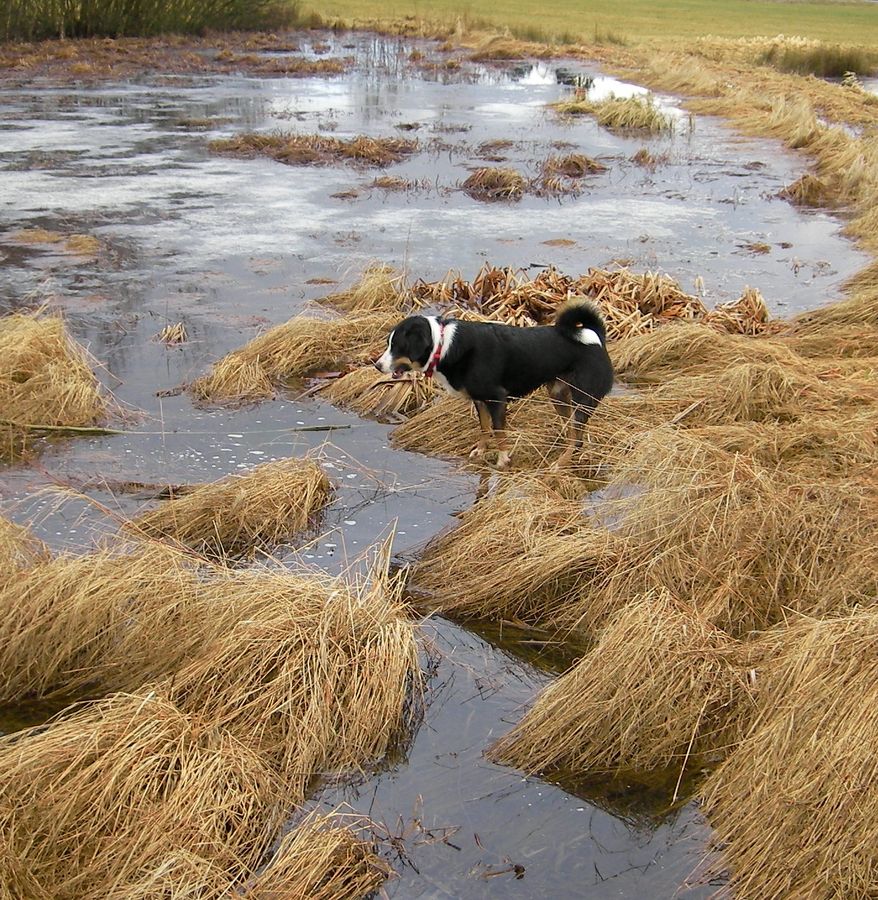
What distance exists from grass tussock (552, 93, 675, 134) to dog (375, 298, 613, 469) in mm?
14823

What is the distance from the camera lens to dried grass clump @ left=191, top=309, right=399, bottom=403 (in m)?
7.65

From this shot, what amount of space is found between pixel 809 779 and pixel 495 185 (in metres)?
12.1

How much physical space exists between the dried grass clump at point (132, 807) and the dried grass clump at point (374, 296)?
573cm

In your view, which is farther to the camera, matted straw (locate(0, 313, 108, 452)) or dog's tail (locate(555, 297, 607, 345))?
matted straw (locate(0, 313, 108, 452))

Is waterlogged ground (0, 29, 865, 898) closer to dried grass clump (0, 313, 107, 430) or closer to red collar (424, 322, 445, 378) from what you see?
dried grass clump (0, 313, 107, 430)

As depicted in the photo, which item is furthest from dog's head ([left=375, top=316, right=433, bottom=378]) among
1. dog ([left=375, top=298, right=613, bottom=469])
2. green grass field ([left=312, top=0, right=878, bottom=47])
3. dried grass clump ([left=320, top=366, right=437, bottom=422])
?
green grass field ([left=312, top=0, right=878, bottom=47])

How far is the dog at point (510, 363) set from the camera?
619 cm

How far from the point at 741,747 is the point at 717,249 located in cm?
895

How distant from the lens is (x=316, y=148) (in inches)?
664

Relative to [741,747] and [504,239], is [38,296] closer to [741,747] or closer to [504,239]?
[504,239]

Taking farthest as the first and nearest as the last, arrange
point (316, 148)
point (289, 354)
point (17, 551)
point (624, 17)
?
point (624, 17) → point (316, 148) → point (289, 354) → point (17, 551)

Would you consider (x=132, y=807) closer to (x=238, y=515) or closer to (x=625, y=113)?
(x=238, y=515)

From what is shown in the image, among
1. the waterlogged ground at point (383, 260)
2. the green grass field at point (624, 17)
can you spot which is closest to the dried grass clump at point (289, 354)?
the waterlogged ground at point (383, 260)

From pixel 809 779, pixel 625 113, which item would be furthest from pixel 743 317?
pixel 625 113
